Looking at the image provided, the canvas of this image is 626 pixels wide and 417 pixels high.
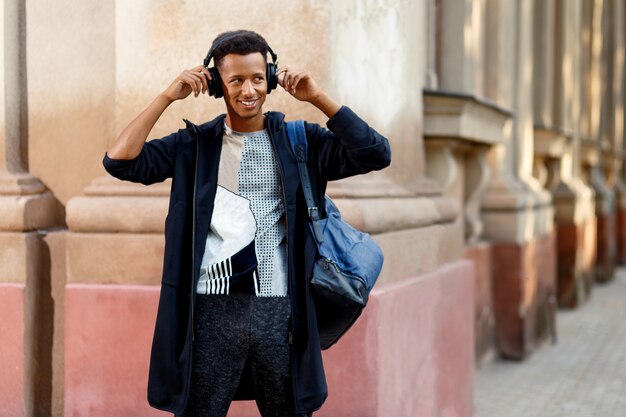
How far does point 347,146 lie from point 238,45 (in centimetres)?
44

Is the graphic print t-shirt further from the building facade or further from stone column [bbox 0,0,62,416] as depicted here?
stone column [bbox 0,0,62,416]

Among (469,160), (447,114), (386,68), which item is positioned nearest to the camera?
(386,68)

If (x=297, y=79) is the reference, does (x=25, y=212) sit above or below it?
below

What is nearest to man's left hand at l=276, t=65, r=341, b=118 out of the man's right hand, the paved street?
the man's right hand

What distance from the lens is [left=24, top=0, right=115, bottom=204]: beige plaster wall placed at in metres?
4.95

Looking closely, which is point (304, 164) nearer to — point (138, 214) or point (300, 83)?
point (300, 83)

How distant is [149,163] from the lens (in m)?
3.09

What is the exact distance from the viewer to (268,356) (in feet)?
9.85

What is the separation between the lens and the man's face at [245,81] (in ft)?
9.75

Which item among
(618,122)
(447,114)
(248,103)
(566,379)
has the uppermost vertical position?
(618,122)

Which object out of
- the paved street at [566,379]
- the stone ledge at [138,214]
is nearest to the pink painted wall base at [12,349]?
the stone ledge at [138,214]

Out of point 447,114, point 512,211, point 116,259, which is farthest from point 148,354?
point 512,211

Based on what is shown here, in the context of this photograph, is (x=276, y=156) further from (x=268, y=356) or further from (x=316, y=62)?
(x=316, y=62)

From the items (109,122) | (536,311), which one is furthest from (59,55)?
(536,311)
